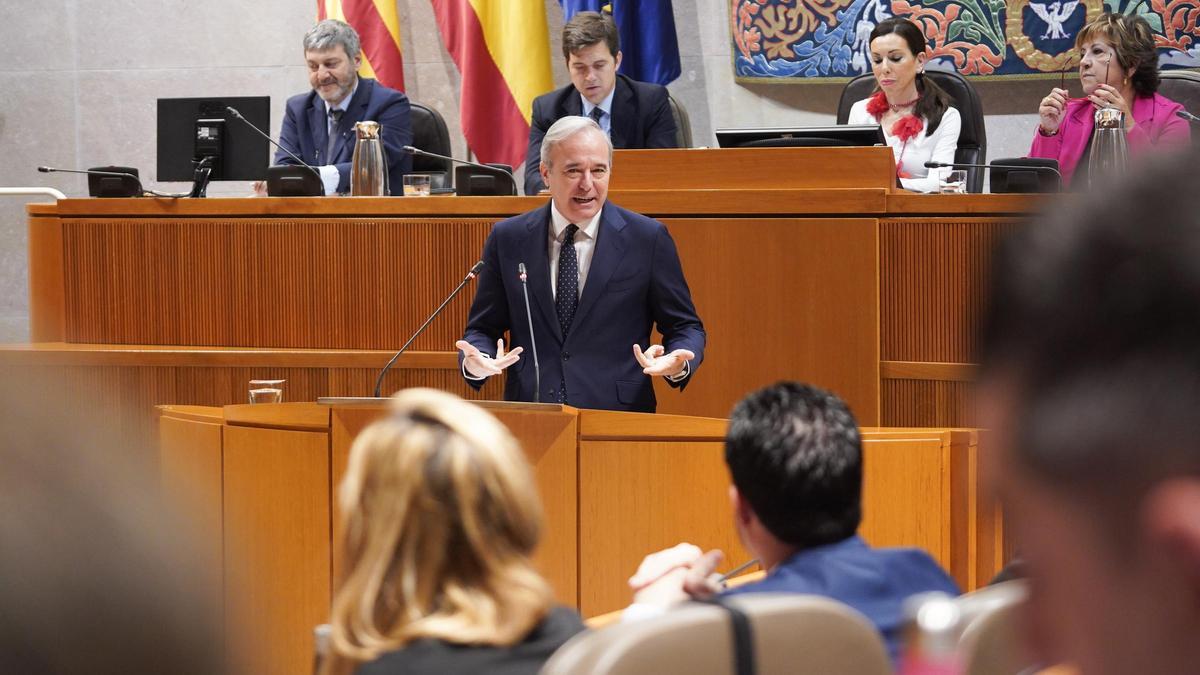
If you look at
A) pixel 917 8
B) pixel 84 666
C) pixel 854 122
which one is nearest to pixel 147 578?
pixel 84 666

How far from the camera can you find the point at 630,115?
6125 millimetres

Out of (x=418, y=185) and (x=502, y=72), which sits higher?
(x=502, y=72)

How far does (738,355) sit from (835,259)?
43 cm

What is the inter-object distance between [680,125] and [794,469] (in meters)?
4.42

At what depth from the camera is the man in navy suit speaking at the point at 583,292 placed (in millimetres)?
3986

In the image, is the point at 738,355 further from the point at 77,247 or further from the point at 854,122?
the point at 77,247

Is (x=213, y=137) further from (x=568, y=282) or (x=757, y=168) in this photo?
(x=757, y=168)

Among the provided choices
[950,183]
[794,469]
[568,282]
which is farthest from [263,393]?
[950,183]

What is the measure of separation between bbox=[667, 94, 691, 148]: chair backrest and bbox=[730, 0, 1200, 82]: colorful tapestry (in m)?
1.54

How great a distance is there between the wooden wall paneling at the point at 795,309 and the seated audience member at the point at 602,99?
1.84m

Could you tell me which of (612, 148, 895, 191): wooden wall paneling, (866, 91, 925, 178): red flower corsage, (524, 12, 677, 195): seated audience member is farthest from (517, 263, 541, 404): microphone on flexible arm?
(866, 91, 925, 178): red flower corsage

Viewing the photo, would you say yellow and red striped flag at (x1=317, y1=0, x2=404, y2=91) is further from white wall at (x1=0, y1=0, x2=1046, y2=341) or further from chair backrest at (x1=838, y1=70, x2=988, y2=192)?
chair backrest at (x1=838, y1=70, x2=988, y2=192)

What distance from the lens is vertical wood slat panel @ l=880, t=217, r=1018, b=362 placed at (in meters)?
4.35

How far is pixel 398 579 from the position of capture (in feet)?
5.36
